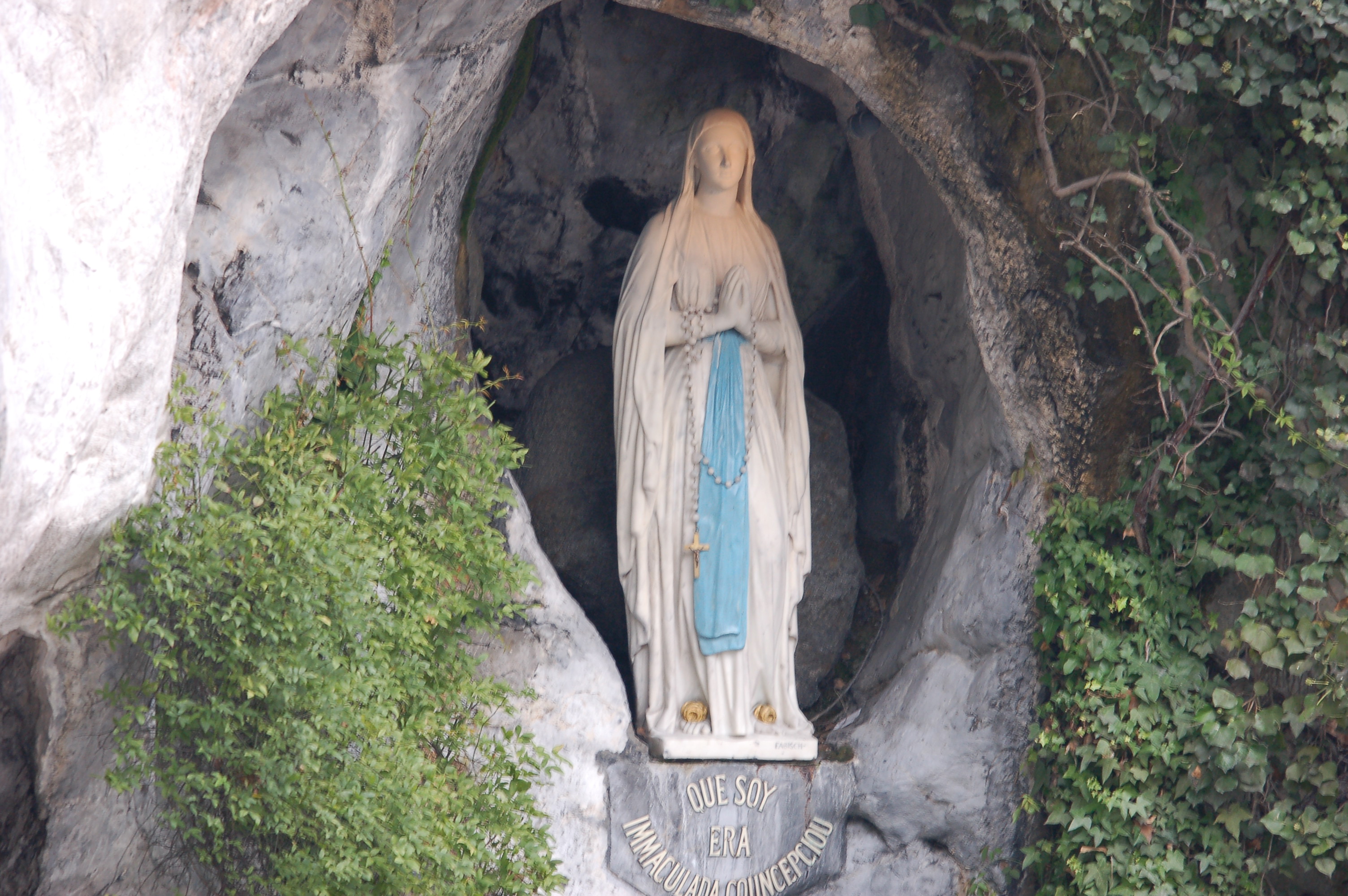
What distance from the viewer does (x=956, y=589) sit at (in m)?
4.46

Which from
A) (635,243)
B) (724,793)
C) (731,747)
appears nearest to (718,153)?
(635,243)

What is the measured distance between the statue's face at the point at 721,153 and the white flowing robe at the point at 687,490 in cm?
9

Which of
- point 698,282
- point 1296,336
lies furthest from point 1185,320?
point 698,282

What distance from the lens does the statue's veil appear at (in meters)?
4.28

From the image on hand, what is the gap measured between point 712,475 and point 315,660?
5.11ft

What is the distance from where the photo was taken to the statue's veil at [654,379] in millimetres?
4281

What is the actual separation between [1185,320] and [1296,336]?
305 millimetres

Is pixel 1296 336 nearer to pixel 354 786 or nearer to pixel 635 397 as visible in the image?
pixel 635 397

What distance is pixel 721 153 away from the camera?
179 inches

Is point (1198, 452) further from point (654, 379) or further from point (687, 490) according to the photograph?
point (654, 379)

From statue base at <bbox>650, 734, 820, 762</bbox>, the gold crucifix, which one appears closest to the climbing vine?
statue base at <bbox>650, 734, 820, 762</bbox>

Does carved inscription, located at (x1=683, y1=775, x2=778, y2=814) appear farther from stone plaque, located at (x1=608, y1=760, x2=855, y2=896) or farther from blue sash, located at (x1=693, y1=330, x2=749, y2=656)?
blue sash, located at (x1=693, y1=330, x2=749, y2=656)

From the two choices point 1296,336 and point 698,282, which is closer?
point 1296,336

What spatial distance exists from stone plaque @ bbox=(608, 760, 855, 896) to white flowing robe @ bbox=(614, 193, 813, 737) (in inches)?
5.3
